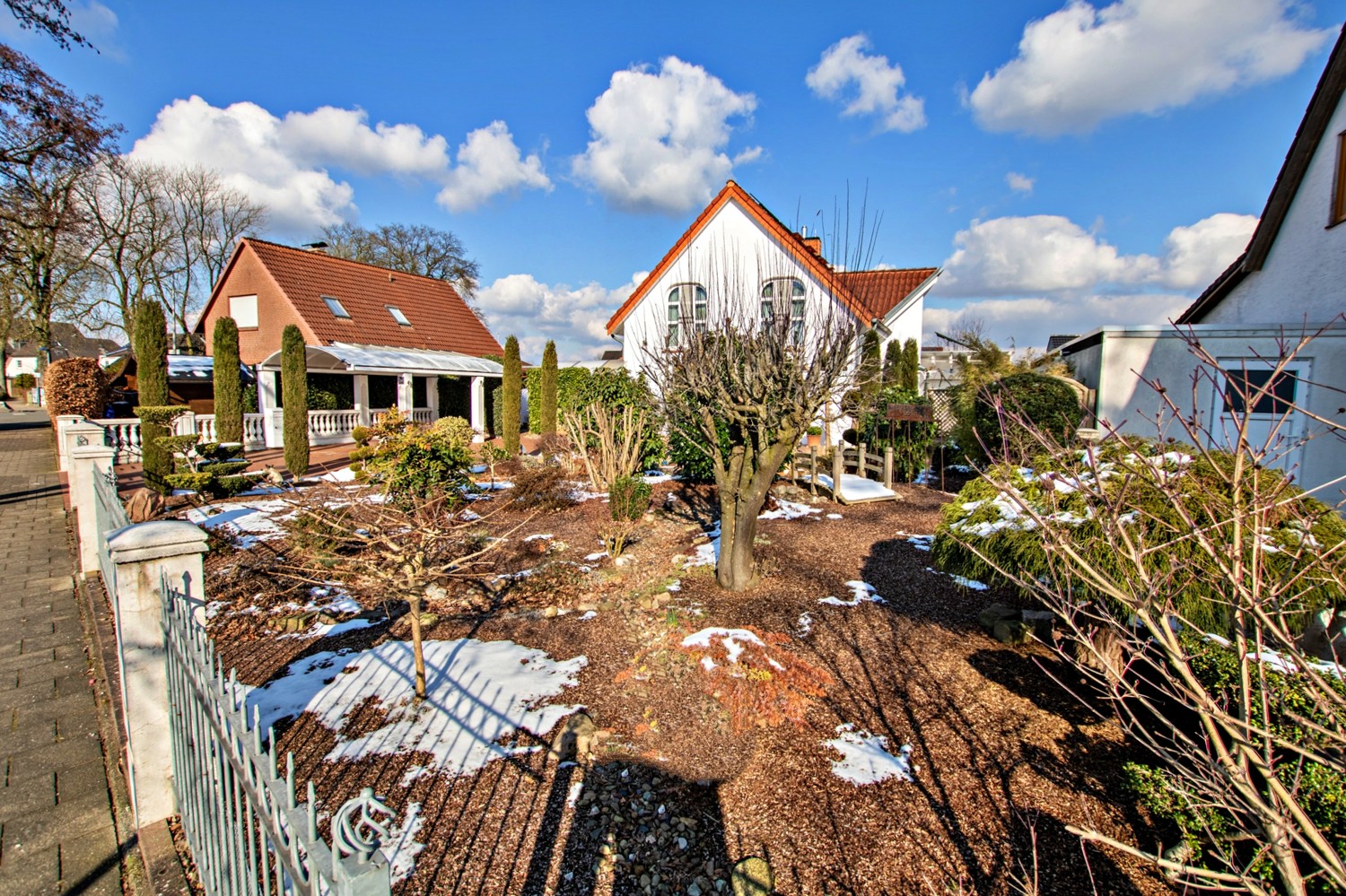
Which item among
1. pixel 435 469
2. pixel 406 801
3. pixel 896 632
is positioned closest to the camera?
pixel 406 801

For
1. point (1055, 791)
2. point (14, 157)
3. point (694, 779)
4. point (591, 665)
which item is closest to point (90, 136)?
point (14, 157)

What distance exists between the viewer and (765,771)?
12.0ft

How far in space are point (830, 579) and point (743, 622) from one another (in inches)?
64.9

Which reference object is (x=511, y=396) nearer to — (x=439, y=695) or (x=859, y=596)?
(x=859, y=596)

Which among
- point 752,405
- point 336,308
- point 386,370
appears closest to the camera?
point 752,405

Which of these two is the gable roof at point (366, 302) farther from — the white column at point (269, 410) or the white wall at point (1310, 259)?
the white wall at point (1310, 259)

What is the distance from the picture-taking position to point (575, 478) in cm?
1265

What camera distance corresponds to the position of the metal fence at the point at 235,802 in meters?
1.29

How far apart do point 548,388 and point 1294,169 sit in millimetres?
14977

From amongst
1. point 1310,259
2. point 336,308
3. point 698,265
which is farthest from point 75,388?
point 1310,259

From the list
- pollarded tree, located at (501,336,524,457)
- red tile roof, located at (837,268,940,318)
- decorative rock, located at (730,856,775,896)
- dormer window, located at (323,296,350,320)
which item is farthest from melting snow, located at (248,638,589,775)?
dormer window, located at (323,296,350,320)

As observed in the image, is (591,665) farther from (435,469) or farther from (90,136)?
(90,136)

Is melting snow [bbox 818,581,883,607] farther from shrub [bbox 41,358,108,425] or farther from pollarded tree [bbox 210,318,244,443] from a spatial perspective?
shrub [bbox 41,358,108,425]

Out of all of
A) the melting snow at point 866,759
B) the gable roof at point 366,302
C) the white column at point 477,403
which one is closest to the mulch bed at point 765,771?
the melting snow at point 866,759
